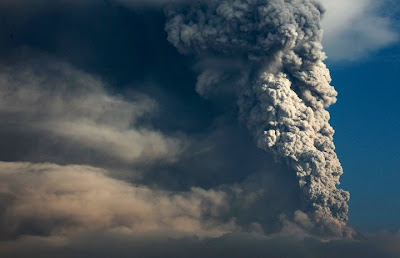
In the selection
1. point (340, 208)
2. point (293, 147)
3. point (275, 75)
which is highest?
point (275, 75)

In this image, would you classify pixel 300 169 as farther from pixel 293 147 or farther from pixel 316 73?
pixel 316 73

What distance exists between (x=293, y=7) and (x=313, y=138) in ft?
41.2

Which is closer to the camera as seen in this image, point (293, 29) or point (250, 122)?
point (293, 29)

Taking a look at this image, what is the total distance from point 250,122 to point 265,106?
9.87ft

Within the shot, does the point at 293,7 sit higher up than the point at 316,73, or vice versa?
the point at 293,7

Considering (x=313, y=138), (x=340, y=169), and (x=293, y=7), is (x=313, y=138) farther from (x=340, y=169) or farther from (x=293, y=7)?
(x=293, y=7)

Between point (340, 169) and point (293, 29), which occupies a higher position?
point (293, 29)

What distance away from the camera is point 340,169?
66.5 metres

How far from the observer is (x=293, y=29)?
202 ft

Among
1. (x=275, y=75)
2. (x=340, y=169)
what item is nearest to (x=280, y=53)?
(x=275, y=75)

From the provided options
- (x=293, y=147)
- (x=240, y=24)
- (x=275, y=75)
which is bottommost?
(x=293, y=147)

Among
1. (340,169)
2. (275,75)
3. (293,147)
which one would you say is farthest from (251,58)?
(340,169)

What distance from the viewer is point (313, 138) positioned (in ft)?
213

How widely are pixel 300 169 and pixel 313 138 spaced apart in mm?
3456
